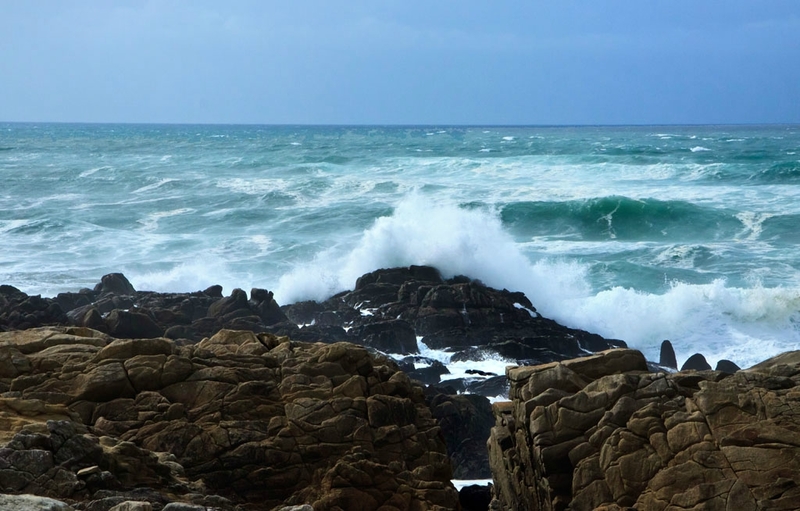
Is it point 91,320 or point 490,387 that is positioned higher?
point 91,320

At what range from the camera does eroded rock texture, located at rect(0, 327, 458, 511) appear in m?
7.27

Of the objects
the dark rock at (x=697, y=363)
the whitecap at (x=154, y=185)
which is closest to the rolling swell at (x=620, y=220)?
the dark rock at (x=697, y=363)

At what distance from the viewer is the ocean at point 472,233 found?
73.8ft

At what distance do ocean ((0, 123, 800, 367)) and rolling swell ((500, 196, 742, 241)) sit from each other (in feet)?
0.35

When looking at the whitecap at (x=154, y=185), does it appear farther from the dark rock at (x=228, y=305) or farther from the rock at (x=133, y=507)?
the rock at (x=133, y=507)

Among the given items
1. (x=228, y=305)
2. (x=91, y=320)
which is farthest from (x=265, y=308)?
(x=91, y=320)

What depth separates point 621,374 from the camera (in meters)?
8.30

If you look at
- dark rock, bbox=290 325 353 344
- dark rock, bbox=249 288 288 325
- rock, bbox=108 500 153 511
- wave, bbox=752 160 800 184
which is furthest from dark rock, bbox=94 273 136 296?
wave, bbox=752 160 800 184

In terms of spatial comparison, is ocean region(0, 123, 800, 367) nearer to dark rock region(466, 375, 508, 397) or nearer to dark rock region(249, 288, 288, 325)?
dark rock region(249, 288, 288, 325)

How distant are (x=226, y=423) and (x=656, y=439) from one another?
3.79 metres

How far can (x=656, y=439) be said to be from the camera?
7.57m

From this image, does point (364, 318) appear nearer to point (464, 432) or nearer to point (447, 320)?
point (447, 320)

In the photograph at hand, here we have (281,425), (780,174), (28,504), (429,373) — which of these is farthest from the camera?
(780,174)

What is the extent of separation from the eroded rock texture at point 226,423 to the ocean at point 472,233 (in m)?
12.1
